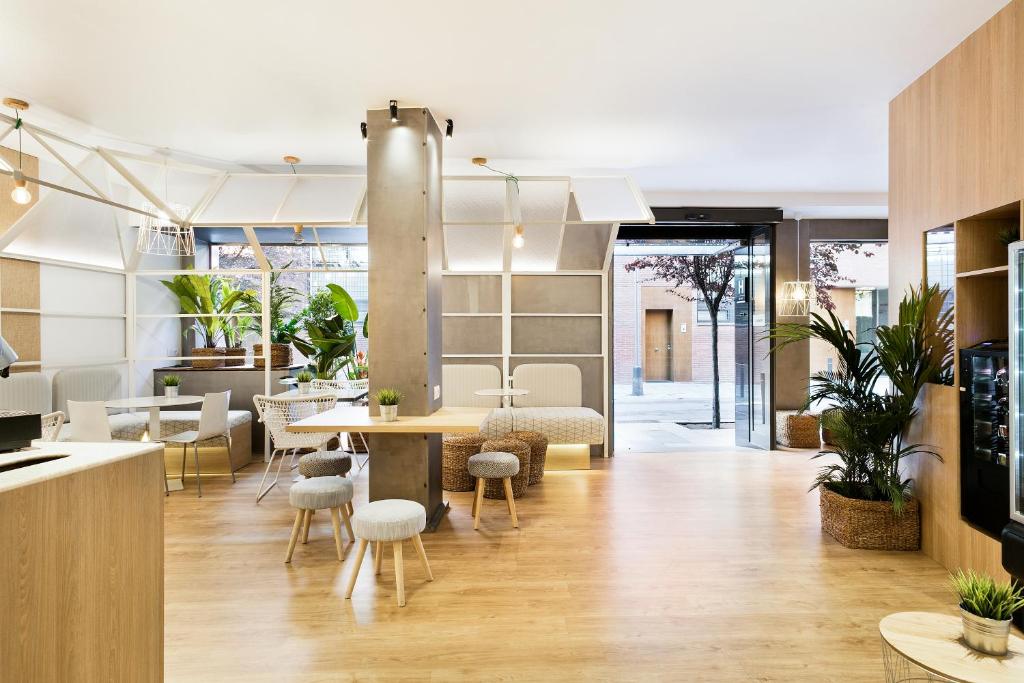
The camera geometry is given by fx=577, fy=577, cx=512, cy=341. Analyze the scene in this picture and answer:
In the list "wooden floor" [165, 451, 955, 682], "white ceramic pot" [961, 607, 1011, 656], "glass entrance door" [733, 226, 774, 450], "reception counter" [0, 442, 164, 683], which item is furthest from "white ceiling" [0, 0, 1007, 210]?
"wooden floor" [165, 451, 955, 682]

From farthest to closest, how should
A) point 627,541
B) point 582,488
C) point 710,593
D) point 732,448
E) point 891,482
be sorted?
1. point 732,448
2. point 582,488
3. point 627,541
4. point 891,482
5. point 710,593

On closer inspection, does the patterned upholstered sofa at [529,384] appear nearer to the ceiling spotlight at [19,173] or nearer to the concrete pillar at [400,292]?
the concrete pillar at [400,292]

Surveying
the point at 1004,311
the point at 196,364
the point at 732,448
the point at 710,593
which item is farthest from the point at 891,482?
the point at 196,364

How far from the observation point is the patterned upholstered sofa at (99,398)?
5089 mm

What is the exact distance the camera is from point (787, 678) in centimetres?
234

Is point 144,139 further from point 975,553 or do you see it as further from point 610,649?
point 975,553

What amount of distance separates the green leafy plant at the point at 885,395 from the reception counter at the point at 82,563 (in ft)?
11.6

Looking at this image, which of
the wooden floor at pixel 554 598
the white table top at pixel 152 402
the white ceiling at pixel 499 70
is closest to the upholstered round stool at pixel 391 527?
the wooden floor at pixel 554 598

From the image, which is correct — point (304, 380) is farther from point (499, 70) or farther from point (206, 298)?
point (499, 70)

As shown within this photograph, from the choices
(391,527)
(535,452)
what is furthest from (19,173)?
(535,452)

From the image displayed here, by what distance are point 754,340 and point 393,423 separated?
5.41 metres

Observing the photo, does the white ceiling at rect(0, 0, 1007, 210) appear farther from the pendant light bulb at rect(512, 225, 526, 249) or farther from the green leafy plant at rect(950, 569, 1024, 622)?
the green leafy plant at rect(950, 569, 1024, 622)

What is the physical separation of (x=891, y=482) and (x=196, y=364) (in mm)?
6700

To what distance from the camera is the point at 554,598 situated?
3.07m
